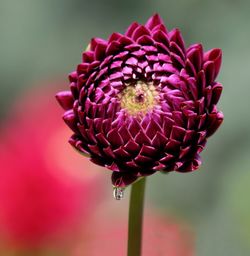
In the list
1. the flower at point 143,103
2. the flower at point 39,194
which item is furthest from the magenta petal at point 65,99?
the flower at point 39,194

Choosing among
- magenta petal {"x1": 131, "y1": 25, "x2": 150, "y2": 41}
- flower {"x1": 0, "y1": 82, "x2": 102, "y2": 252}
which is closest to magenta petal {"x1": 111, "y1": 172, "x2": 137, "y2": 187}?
magenta petal {"x1": 131, "y1": 25, "x2": 150, "y2": 41}

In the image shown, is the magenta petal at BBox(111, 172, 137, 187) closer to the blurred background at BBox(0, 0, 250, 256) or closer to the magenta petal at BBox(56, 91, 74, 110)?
the magenta petal at BBox(56, 91, 74, 110)

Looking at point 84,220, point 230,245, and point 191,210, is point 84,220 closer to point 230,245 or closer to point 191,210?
point 230,245

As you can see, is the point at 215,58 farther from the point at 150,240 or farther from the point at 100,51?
the point at 150,240

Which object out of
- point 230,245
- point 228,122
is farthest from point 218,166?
point 230,245

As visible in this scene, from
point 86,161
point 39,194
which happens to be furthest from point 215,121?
point 86,161

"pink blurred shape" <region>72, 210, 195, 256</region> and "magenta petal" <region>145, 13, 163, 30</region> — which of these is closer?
"magenta petal" <region>145, 13, 163, 30</region>
